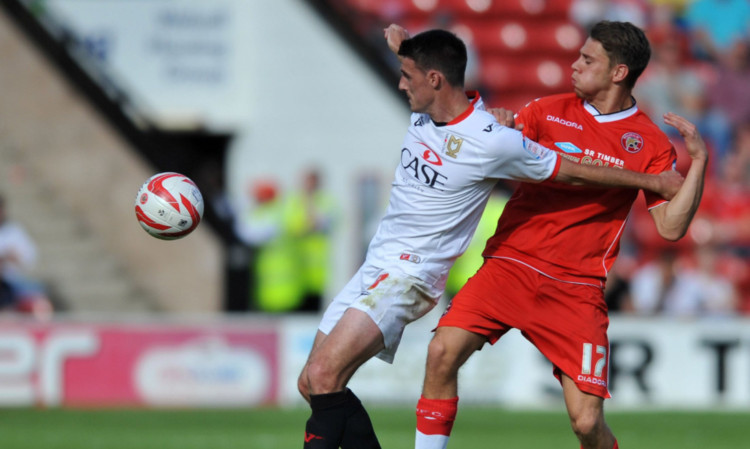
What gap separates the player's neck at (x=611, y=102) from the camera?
6477mm

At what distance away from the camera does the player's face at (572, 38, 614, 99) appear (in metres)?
6.37

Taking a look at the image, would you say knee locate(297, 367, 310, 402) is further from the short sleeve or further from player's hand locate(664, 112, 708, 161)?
player's hand locate(664, 112, 708, 161)

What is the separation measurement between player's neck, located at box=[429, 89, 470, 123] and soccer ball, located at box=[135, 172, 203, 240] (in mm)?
1371

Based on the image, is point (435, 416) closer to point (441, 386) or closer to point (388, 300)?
point (441, 386)

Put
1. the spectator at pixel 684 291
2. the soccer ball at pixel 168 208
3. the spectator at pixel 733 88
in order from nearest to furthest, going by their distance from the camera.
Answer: the soccer ball at pixel 168 208 < the spectator at pixel 684 291 < the spectator at pixel 733 88

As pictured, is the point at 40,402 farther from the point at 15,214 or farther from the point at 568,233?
the point at 568,233

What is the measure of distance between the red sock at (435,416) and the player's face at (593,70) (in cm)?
174

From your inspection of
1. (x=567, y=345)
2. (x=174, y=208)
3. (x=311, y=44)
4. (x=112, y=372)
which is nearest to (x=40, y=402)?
(x=112, y=372)

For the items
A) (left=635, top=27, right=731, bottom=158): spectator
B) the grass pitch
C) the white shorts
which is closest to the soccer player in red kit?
the white shorts

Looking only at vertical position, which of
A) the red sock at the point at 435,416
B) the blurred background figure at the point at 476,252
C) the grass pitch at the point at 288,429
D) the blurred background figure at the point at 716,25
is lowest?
the grass pitch at the point at 288,429

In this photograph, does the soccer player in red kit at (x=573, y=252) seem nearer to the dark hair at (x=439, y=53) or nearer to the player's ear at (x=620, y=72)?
the player's ear at (x=620, y=72)

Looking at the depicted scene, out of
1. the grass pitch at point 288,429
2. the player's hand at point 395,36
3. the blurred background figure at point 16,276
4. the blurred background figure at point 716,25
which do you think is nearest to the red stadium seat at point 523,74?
the blurred background figure at point 716,25

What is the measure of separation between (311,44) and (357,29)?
671 mm

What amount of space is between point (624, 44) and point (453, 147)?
1024mm
